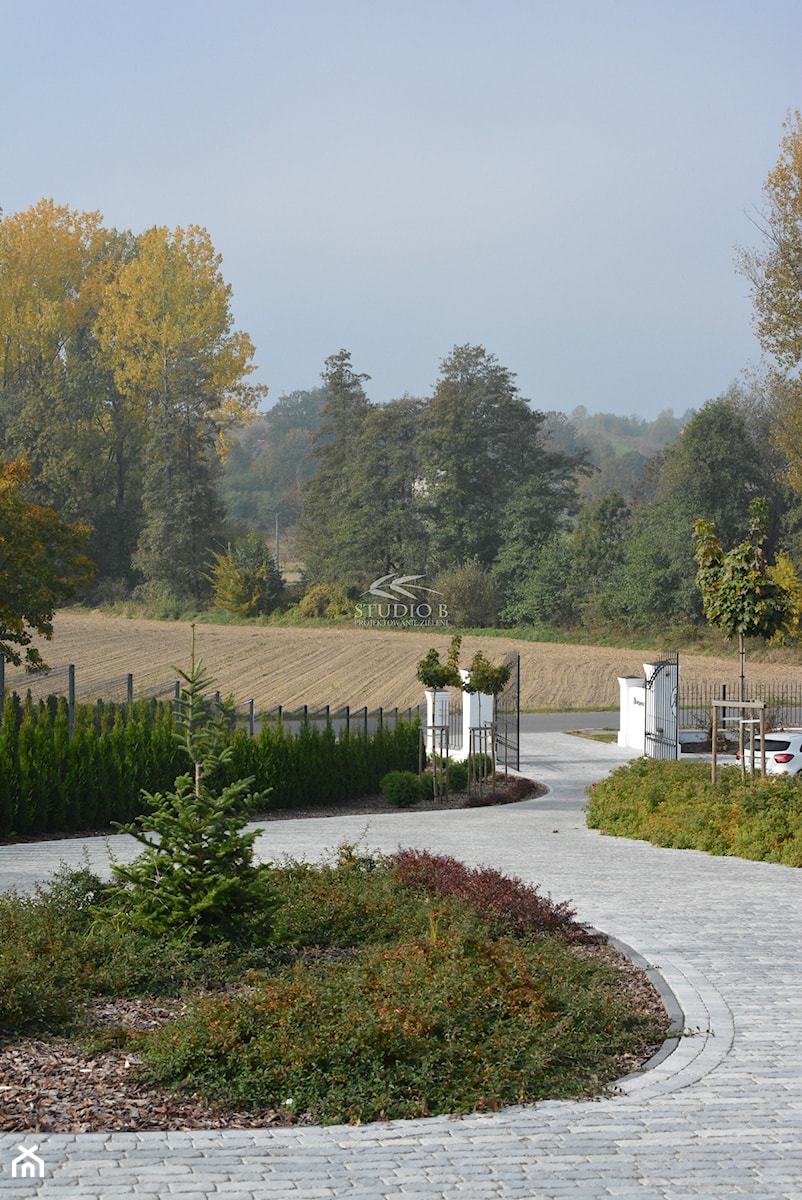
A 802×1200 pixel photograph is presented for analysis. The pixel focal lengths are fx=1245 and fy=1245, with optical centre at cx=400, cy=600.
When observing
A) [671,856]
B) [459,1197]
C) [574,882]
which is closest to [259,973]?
[459,1197]

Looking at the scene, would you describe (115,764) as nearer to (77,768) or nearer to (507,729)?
(77,768)

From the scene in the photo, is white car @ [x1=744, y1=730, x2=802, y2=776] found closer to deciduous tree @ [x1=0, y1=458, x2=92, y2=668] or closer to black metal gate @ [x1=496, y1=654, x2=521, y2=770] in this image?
black metal gate @ [x1=496, y1=654, x2=521, y2=770]

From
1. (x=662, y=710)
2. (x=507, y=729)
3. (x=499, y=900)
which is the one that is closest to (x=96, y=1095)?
(x=499, y=900)

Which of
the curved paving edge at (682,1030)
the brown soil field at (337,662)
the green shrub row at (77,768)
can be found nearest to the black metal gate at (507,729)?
the green shrub row at (77,768)

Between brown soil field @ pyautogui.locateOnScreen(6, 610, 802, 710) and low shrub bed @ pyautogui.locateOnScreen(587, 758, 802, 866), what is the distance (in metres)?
22.8

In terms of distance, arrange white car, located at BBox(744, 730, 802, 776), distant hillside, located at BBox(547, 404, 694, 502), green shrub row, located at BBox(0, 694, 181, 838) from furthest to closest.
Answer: distant hillside, located at BBox(547, 404, 694, 502) < white car, located at BBox(744, 730, 802, 776) < green shrub row, located at BBox(0, 694, 181, 838)

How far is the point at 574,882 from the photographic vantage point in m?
11.7

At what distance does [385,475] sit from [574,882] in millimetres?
54858

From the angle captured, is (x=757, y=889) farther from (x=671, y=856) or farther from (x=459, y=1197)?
(x=459, y=1197)

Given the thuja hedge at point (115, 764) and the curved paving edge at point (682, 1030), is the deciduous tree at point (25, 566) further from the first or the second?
the curved paving edge at point (682, 1030)

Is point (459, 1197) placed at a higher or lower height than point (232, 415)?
lower

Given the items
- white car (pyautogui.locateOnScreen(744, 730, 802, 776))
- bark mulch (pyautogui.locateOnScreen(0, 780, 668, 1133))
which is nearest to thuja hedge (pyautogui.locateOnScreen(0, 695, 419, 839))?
white car (pyautogui.locateOnScreen(744, 730, 802, 776))

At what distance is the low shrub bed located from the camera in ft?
43.4

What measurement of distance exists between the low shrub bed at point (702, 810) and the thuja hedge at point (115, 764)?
176 inches
